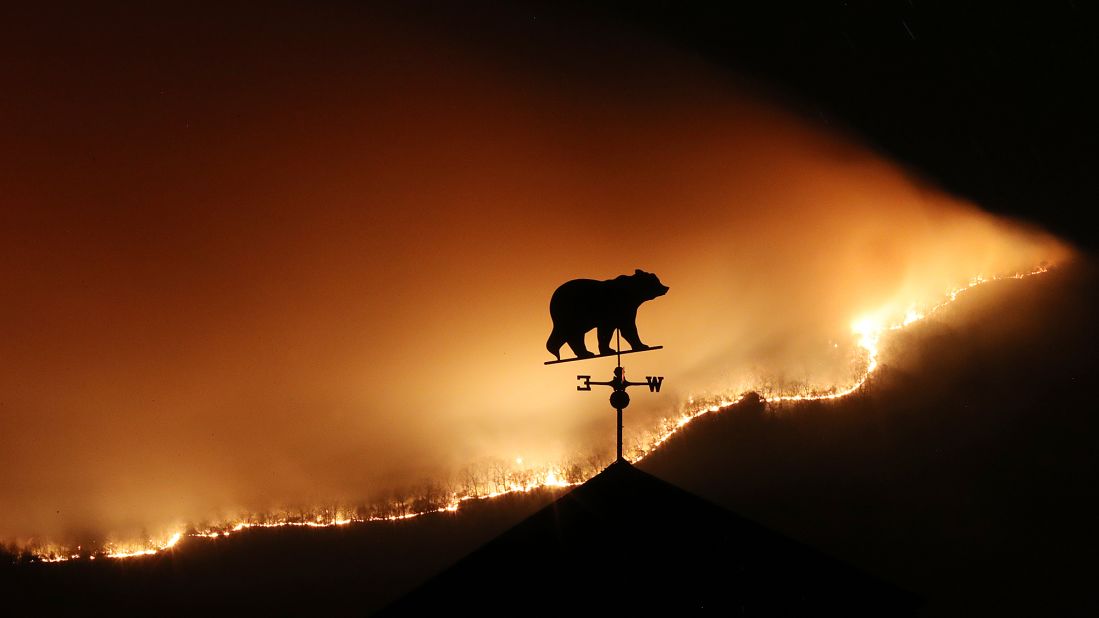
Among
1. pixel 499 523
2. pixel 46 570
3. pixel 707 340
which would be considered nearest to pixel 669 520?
pixel 499 523

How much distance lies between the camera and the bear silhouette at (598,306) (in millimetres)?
3871

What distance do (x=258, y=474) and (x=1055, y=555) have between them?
6.14 metres

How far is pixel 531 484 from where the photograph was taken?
6418 mm

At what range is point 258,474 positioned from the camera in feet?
21.6

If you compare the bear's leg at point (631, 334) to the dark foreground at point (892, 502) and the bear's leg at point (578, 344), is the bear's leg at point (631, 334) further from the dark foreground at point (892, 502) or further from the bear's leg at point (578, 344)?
the dark foreground at point (892, 502)

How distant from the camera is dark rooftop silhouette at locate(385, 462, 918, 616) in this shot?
251 centimetres

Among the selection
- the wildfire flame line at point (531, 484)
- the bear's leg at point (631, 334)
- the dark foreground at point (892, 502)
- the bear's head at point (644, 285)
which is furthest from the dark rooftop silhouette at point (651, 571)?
the wildfire flame line at point (531, 484)

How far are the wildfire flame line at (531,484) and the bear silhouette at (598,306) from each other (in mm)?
2689

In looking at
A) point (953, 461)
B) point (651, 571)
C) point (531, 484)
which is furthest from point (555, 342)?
point (953, 461)

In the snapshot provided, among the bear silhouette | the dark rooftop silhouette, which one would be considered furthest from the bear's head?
the dark rooftop silhouette

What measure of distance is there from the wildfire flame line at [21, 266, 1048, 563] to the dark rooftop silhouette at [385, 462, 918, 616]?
364cm

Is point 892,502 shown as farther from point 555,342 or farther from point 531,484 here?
point 555,342

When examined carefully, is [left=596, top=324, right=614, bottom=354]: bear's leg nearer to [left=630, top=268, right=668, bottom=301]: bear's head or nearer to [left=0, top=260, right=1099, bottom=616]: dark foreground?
[left=630, top=268, right=668, bottom=301]: bear's head

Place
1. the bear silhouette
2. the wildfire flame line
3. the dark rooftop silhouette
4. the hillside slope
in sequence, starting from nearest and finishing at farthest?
1. the dark rooftop silhouette
2. the bear silhouette
3. the hillside slope
4. the wildfire flame line
